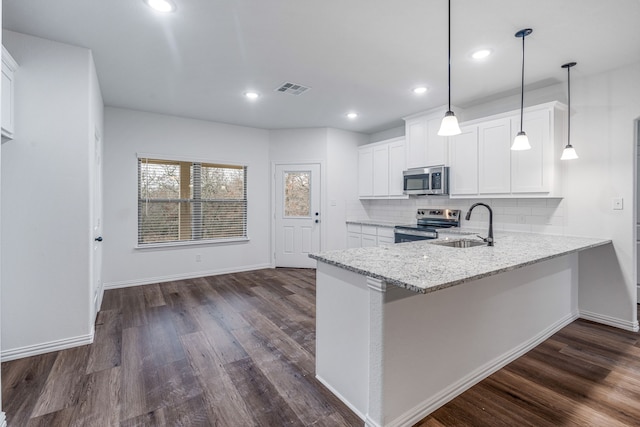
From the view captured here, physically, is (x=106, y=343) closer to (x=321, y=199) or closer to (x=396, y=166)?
(x=321, y=199)

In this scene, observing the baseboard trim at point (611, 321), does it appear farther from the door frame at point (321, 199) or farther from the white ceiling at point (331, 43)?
the door frame at point (321, 199)

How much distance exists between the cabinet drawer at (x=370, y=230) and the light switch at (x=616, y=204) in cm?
284

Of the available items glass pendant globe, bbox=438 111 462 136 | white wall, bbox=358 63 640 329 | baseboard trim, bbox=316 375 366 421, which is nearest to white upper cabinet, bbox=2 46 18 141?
baseboard trim, bbox=316 375 366 421

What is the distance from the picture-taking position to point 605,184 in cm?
306

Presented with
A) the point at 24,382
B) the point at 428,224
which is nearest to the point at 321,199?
→ the point at 428,224

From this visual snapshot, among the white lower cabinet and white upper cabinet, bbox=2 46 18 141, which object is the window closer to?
the white lower cabinet

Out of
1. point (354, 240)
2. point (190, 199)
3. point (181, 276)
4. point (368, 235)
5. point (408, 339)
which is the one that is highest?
point (190, 199)

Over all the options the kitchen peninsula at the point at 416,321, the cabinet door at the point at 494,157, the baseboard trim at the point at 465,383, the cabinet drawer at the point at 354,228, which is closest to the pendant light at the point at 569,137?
the cabinet door at the point at 494,157

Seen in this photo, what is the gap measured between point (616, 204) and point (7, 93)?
17.3 feet

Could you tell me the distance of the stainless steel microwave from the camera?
412 centimetres

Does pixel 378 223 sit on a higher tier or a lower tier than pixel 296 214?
lower

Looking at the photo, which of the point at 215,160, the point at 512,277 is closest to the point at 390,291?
the point at 512,277

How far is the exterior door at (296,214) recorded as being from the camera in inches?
220

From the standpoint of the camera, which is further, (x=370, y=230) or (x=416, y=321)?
(x=370, y=230)
